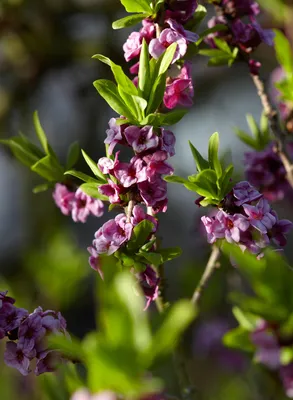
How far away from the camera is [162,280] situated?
0.95 metres

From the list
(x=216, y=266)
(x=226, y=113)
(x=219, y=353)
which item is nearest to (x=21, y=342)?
(x=216, y=266)

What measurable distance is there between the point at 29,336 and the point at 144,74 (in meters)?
0.36

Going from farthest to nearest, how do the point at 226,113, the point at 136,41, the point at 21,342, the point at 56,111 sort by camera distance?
the point at 56,111 < the point at 226,113 < the point at 136,41 < the point at 21,342

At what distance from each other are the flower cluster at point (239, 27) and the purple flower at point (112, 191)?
37 cm

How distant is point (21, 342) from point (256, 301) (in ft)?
1.02

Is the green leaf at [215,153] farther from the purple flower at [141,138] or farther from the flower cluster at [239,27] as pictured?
the flower cluster at [239,27]

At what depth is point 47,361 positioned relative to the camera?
798mm

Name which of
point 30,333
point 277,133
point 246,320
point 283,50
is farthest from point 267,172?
point 30,333

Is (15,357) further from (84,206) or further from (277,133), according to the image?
(277,133)

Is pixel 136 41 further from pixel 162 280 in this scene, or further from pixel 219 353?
pixel 219 353

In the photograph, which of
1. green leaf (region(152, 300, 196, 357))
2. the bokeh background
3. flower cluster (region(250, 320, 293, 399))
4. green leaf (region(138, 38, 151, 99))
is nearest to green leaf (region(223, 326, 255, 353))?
flower cluster (region(250, 320, 293, 399))

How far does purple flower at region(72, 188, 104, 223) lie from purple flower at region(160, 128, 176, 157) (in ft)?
0.59

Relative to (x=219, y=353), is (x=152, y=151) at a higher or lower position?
higher

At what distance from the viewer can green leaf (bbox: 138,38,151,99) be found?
83 centimetres
